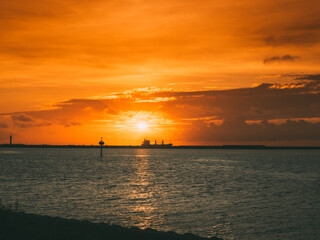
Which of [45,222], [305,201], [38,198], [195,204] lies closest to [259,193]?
[305,201]

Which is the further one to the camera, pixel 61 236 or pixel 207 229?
pixel 207 229

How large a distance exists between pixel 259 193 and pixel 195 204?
1573cm

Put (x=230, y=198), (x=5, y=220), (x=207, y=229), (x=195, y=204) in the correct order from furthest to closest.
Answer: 1. (x=230, y=198)
2. (x=195, y=204)
3. (x=207, y=229)
4. (x=5, y=220)

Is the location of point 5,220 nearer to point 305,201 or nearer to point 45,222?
point 45,222

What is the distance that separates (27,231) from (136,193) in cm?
3192

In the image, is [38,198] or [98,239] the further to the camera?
[38,198]

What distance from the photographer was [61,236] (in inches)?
686

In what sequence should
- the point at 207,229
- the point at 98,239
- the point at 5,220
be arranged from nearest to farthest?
the point at 98,239 → the point at 5,220 → the point at 207,229

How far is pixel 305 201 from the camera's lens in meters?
44.4

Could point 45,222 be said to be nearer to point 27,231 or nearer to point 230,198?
point 27,231

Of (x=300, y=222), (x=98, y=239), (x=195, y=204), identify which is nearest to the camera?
(x=98, y=239)

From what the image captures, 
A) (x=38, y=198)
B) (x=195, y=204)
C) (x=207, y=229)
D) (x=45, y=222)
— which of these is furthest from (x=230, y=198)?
(x=45, y=222)

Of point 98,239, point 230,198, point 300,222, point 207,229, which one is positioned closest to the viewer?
point 98,239

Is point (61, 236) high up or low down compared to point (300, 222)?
up
